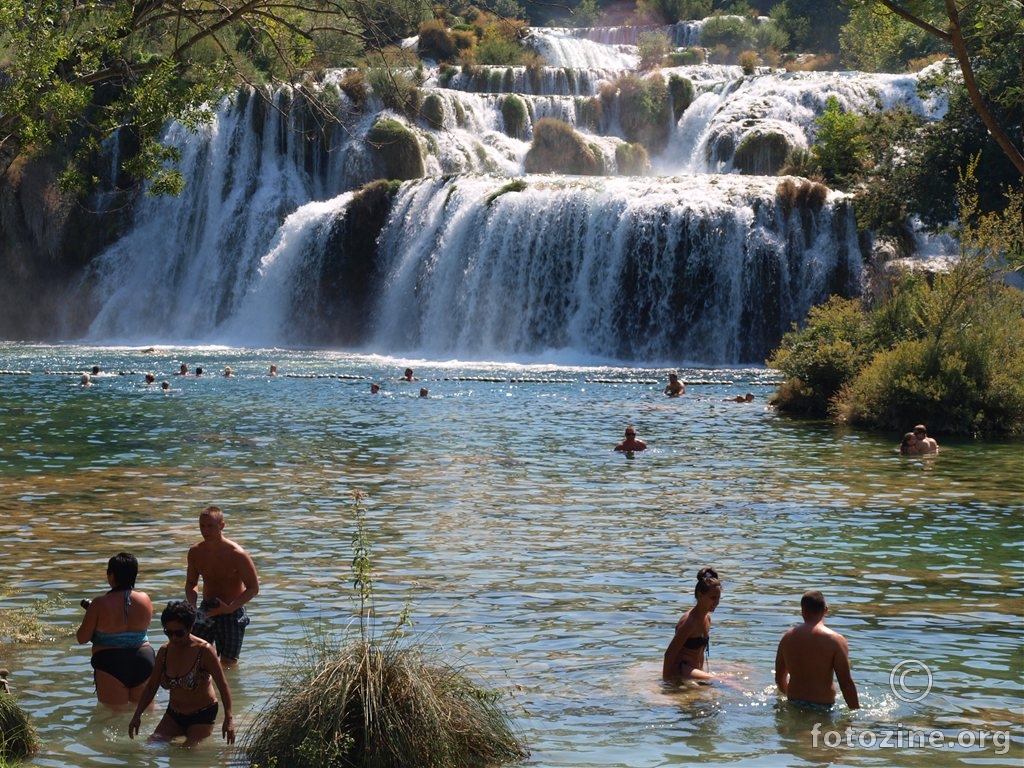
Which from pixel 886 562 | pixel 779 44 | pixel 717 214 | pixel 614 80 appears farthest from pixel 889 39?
pixel 886 562

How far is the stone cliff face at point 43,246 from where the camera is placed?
6091cm

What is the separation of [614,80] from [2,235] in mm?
28272

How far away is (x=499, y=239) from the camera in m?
49.1

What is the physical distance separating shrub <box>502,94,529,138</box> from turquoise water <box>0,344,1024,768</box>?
101ft

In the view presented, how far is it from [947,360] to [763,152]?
96.8ft

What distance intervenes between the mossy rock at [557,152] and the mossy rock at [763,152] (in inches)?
272

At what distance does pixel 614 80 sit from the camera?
6856cm

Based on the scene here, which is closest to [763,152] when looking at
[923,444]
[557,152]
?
[557,152]

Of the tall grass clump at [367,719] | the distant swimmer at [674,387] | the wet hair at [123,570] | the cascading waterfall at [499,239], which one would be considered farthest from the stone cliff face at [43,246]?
the tall grass clump at [367,719]

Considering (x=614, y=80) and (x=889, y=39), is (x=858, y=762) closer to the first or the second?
(x=614, y=80)

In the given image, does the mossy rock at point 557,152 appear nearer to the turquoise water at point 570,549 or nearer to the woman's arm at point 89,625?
the turquoise water at point 570,549

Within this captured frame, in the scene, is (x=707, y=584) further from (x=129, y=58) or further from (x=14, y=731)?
(x=129, y=58)

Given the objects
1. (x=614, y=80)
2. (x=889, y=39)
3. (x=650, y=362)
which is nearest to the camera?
(x=650, y=362)

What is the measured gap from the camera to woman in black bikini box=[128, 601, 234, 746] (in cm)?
950
